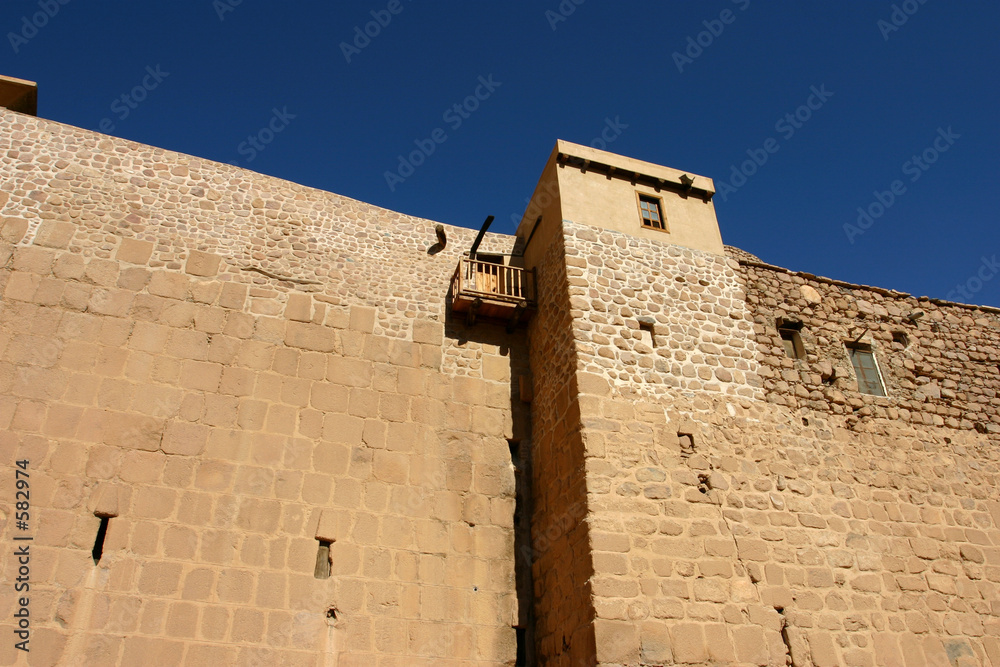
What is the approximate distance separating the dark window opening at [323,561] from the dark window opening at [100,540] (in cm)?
227

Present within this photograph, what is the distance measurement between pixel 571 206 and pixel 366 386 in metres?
3.99

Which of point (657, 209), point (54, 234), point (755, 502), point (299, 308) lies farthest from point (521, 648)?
point (54, 234)

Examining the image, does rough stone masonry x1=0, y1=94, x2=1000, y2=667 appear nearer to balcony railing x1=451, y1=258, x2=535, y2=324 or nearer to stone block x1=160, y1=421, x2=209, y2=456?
stone block x1=160, y1=421, x2=209, y2=456

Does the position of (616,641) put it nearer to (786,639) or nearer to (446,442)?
(786,639)

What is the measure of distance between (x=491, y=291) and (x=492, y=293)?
0.76 feet

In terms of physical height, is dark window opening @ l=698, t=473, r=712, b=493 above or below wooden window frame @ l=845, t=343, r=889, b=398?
below

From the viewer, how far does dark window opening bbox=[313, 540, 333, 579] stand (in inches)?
320

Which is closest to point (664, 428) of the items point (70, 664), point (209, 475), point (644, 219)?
point (644, 219)

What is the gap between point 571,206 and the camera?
10.3m

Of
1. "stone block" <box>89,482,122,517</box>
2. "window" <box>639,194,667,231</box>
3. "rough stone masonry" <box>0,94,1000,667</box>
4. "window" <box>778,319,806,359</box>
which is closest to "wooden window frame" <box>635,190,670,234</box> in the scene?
"window" <box>639,194,667,231</box>

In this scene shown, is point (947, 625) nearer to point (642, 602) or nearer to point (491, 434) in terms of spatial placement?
point (642, 602)

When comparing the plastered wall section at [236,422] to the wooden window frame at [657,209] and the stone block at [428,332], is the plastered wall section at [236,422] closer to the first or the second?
the stone block at [428,332]

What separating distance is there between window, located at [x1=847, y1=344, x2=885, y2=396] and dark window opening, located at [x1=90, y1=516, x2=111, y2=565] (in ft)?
33.2

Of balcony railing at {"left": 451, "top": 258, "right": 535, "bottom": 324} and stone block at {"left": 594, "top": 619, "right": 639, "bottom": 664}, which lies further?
balcony railing at {"left": 451, "top": 258, "right": 535, "bottom": 324}
